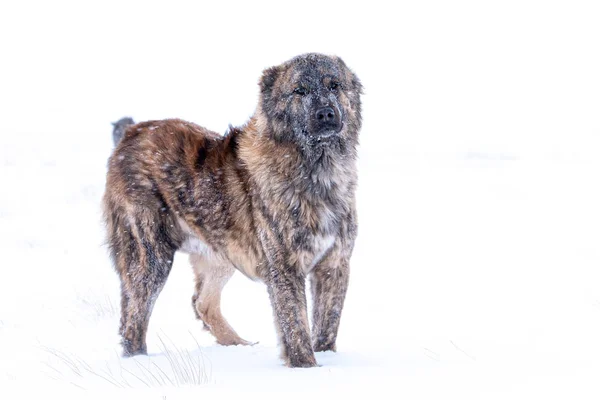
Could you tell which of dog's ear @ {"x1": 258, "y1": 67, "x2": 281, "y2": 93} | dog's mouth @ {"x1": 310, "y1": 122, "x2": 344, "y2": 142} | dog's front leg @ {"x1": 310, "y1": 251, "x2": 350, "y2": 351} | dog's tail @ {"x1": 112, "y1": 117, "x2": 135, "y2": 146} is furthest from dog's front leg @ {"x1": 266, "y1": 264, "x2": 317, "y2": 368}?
dog's tail @ {"x1": 112, "y1": 117, "x2": 135, "y2": 146}

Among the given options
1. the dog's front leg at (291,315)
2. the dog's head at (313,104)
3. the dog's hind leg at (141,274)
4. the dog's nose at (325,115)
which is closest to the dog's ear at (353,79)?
the dog's head at (313,104)

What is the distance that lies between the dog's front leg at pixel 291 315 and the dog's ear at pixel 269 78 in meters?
1.29

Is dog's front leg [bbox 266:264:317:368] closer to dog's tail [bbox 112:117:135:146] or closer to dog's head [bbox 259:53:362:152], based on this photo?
dog's head [bbox 259:53:362:152]

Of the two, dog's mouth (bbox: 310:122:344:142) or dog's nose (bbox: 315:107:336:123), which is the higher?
dog's nose (bbox: 315:107:336:123)

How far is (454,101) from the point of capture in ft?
108

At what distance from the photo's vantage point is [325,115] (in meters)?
4.45

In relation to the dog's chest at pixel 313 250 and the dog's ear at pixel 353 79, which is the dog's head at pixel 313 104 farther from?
the dog's chest at pixel 313 250

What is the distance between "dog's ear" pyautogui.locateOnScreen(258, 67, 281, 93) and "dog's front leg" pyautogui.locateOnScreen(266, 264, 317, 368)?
1.29 metres

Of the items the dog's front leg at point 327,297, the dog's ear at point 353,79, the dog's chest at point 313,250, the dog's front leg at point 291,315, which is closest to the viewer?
the dog's front leg at point 291,315

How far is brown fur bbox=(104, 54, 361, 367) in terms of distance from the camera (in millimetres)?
4488

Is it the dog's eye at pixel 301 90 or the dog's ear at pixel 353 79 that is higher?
the dog's ear at pixel 353 79

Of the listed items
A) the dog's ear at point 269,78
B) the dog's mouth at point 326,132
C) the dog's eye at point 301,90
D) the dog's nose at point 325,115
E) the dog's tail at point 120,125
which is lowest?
the dog's tail at point 120,125

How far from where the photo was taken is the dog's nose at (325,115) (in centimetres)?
445

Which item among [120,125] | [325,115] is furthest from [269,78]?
[120,125]
